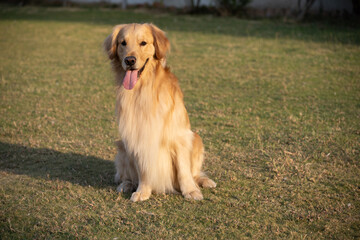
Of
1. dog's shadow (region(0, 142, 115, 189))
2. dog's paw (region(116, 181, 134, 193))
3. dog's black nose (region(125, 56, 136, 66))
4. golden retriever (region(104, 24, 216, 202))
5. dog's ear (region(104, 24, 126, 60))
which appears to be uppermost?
dog's ear (region(104, 24, 126, 60))

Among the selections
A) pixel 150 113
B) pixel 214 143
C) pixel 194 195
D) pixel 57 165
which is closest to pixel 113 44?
pixel 150 113

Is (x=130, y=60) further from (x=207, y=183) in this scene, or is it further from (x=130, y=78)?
(x=207, y=183)

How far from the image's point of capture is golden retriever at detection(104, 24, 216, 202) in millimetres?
4438

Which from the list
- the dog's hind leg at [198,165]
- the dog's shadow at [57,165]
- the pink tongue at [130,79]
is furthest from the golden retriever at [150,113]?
the dog's shadow at [57,165]

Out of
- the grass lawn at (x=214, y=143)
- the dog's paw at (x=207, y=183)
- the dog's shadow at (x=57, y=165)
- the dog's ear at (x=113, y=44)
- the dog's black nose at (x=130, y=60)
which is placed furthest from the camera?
the dog's shadow at (x=57, y=165)

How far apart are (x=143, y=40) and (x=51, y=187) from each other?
84.4 inches

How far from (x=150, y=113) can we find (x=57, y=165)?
207 cm

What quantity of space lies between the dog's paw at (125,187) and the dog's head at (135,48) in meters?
1.21

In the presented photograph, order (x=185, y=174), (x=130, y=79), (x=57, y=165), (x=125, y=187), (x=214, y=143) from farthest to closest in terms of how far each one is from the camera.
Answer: (x=214, y=143) → (x=57, y=165) → (x=125, y=187) → (x=185, y=174) → (x=130, y=79)

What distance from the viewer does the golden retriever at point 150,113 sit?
4438mm

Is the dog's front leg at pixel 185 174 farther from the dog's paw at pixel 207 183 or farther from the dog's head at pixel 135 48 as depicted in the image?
the dog's head at pixel 135 48

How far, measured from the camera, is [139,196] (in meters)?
4.56

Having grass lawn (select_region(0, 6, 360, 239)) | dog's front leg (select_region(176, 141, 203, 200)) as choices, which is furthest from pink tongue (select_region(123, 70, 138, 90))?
grass lawn (select_region(0, 6, 360, 239))

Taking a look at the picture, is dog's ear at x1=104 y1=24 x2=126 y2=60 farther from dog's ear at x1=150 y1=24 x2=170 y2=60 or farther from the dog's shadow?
the dog's shadow
